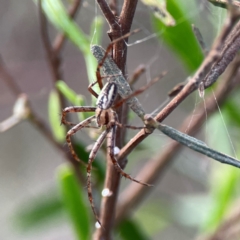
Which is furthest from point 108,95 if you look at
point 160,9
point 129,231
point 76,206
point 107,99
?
point 129,231

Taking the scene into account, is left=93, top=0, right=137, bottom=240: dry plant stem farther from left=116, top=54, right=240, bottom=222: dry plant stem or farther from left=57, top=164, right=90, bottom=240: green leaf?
left=116, top=54, right=240, bottom=222: dry plant stem

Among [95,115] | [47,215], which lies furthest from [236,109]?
[47,215]

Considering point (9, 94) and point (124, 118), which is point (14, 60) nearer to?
point (9, 94)

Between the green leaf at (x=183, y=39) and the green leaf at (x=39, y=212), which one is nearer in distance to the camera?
the green leaf at (x=183, y=39)

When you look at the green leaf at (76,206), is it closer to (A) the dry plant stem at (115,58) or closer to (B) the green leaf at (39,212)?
(A) the dry plant stem at (115,58)

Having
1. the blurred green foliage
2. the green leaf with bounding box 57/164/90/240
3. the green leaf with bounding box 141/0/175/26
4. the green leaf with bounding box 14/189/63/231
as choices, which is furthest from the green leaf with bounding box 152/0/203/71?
the green leaf with bounding box 14/189/63/231

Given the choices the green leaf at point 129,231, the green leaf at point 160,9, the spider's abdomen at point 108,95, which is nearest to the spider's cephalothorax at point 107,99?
the spider's abdomen at point 108,95

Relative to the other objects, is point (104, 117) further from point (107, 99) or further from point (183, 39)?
point (183, 39)
